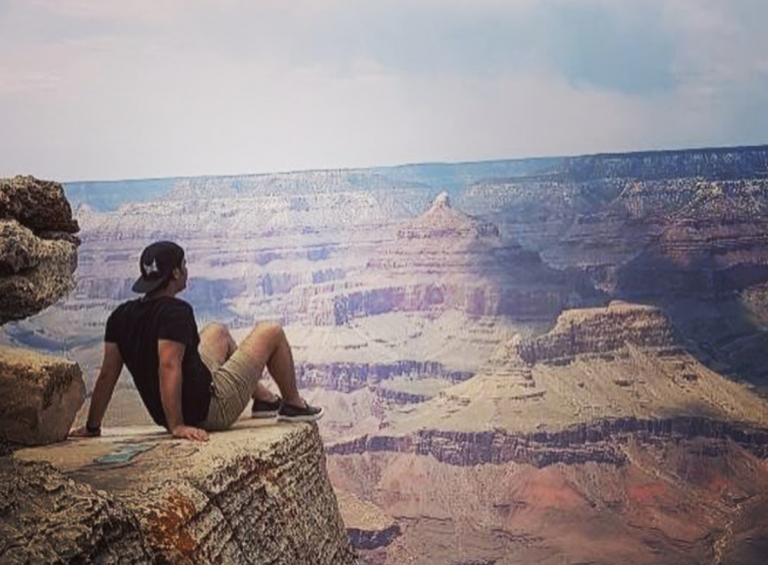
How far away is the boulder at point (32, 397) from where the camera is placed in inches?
176

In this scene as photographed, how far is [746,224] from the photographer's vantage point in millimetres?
10289

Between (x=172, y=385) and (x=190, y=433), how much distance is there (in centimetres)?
20

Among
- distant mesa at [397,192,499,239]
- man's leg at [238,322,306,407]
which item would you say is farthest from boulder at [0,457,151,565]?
distant mesa at [397,192,499,239]

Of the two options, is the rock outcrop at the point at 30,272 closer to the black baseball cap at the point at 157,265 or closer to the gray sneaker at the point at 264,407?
the black baseball cap at the point at 157,265

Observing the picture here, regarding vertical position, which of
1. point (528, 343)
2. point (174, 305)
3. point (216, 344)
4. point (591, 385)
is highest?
point (174, 305)

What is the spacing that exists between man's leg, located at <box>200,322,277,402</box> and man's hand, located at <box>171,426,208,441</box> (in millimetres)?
578

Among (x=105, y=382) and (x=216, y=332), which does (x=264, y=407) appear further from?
(x=105, y=382)

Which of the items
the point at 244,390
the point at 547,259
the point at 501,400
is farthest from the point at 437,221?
the point at 244,390

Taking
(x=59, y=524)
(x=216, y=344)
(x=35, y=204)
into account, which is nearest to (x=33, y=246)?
(x=35, y=204)

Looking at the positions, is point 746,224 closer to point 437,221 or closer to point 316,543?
point 437,221

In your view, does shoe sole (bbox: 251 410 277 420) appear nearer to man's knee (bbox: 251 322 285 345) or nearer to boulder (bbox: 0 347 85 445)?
man's knee (bbox: 251 322 285 345)

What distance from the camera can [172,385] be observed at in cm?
460

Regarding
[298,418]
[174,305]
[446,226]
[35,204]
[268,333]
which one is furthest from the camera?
[446,226]

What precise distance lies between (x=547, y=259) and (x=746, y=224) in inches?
69.0
